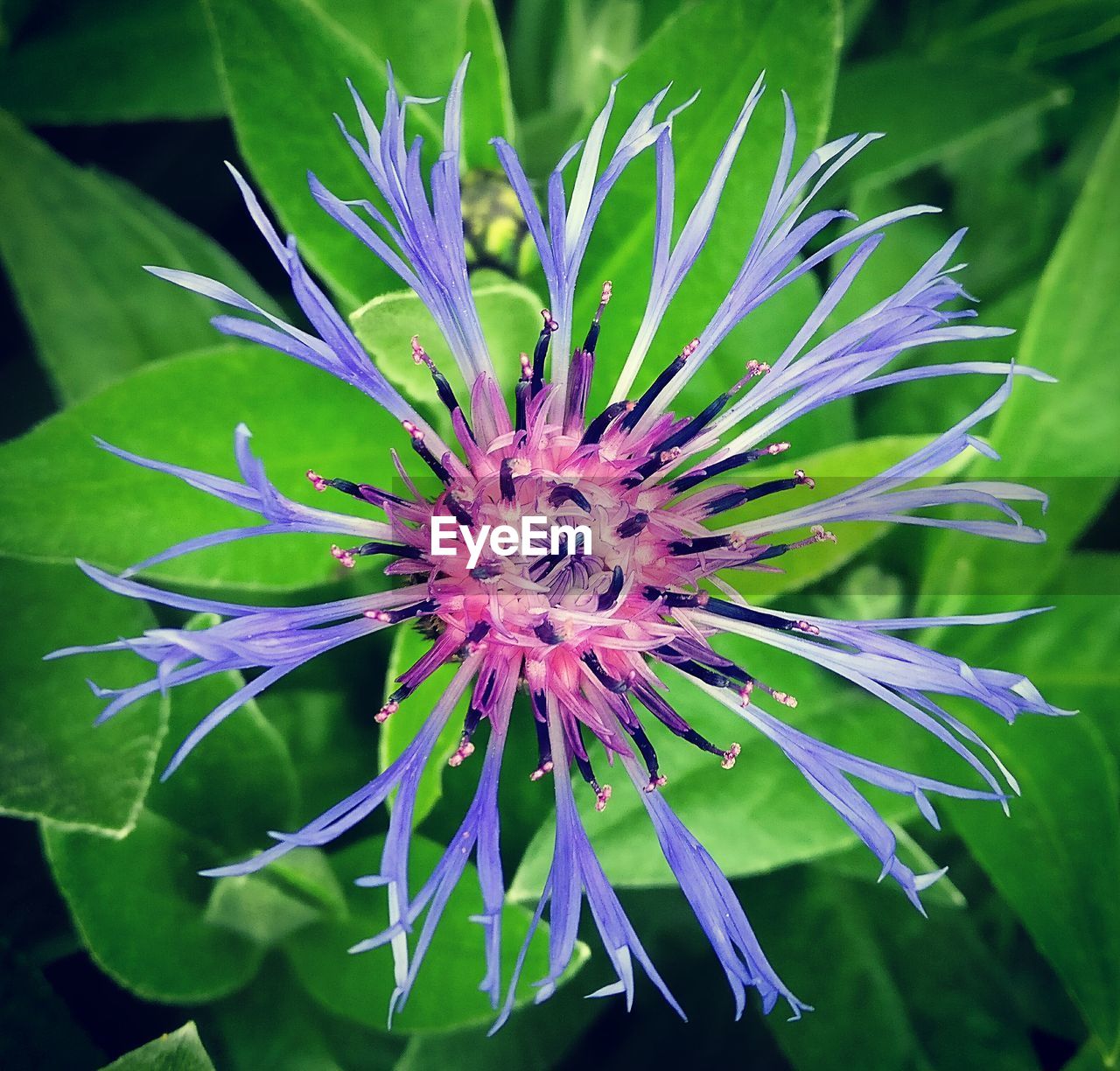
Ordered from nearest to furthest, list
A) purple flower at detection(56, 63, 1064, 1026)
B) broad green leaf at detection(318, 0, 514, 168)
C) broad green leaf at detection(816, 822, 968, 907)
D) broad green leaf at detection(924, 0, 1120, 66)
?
purple flower at detection(56, 63, 1064, 1026), broad green leaf at detection(816, 822, 968, 907), broad green leaf at detection(318, 0, 514, 168), broad green leaf at detection(924, 0, 1120, 66)

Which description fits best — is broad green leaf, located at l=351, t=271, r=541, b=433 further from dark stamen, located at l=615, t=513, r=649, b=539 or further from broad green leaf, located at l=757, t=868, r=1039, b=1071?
broad green leaf, located at l=757, t=868, r=1039, b=1071

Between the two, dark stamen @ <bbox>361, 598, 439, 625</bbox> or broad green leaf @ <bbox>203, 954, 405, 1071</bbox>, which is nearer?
dark stamen @ <bbox>361, 598, 439, 625</bbox>

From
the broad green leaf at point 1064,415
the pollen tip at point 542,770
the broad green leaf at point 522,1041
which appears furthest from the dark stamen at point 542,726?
the broad green leaf at point 1064,415

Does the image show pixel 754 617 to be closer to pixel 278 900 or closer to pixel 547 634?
pixel 547 634

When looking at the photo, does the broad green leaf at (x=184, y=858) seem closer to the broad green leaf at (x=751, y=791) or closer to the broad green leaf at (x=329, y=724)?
the broad green leaf at (x=329, y=724)

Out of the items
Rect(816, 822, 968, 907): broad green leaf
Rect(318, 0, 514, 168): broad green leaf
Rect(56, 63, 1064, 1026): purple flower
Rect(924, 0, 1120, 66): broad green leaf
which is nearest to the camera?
Rect(56, 63, 1064, 1026): purple flower

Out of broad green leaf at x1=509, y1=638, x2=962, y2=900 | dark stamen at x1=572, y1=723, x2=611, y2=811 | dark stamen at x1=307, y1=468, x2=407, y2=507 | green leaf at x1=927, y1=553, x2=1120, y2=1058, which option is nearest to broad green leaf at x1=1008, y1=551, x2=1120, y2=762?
green leaf at x1=927, y1=553, x2=1120, y2=1058

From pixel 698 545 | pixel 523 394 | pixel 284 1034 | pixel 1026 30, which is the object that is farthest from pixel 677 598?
pixel 1026 30
